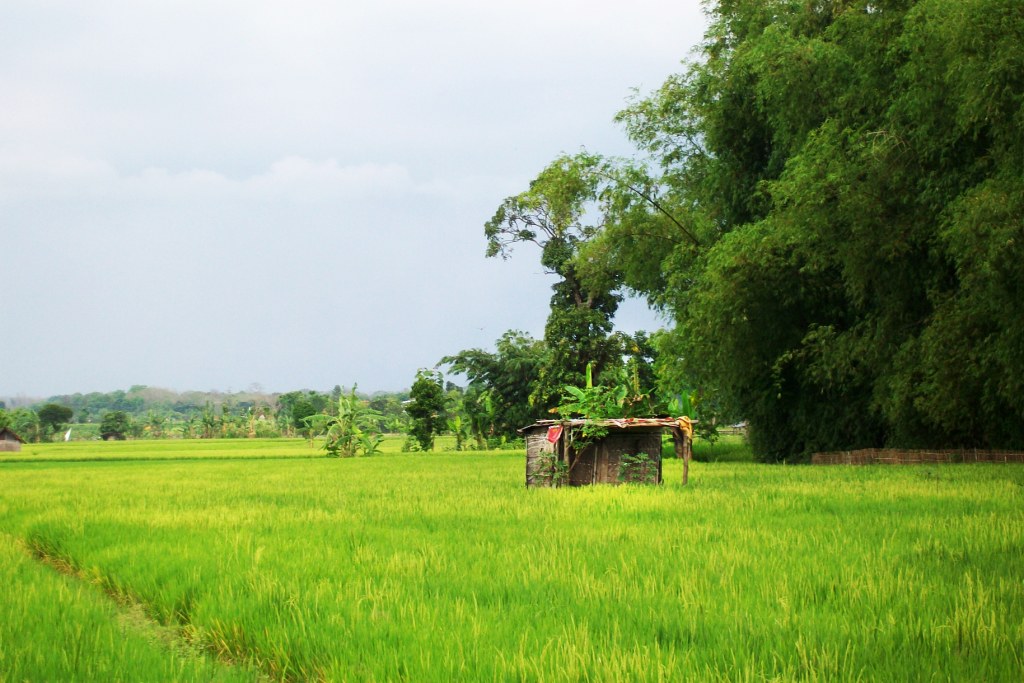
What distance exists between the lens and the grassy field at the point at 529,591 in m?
3.47

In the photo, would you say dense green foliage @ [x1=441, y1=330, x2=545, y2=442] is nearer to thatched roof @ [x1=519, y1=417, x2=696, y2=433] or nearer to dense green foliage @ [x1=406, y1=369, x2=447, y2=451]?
dense green foliage @ [x1=406, y1=369, x2=447, y2=451]

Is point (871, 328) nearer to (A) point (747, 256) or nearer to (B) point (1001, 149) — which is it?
(A) point (747, 256)

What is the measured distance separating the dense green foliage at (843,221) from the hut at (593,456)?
5.31 meters

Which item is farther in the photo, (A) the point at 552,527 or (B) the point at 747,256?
(B) the point at 747,256

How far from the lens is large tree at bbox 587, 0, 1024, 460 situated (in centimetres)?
1327

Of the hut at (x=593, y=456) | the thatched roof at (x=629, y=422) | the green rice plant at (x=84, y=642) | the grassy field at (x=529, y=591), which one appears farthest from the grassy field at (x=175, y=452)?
the green rice plant at (x=84, y=642)

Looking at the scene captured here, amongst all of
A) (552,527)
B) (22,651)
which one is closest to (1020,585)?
(552,527)

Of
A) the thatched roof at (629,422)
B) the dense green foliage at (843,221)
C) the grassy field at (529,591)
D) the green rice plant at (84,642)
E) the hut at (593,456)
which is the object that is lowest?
the green rice plant at (84,642)

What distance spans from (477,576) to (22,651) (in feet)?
7.67

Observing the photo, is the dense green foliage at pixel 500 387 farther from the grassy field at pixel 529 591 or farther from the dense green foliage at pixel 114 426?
the dense green foliage at pixel 114 426

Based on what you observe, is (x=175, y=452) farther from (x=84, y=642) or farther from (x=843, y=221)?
(x=84, y=642)

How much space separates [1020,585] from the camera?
4.60 metres

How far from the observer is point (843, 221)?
16391mm

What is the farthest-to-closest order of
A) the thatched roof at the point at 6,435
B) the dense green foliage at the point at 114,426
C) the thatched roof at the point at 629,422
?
A: the dense green foliage at the point at 114,426, the thatched roof at the point at 6,435, the thatched roof at the point at 629,422
